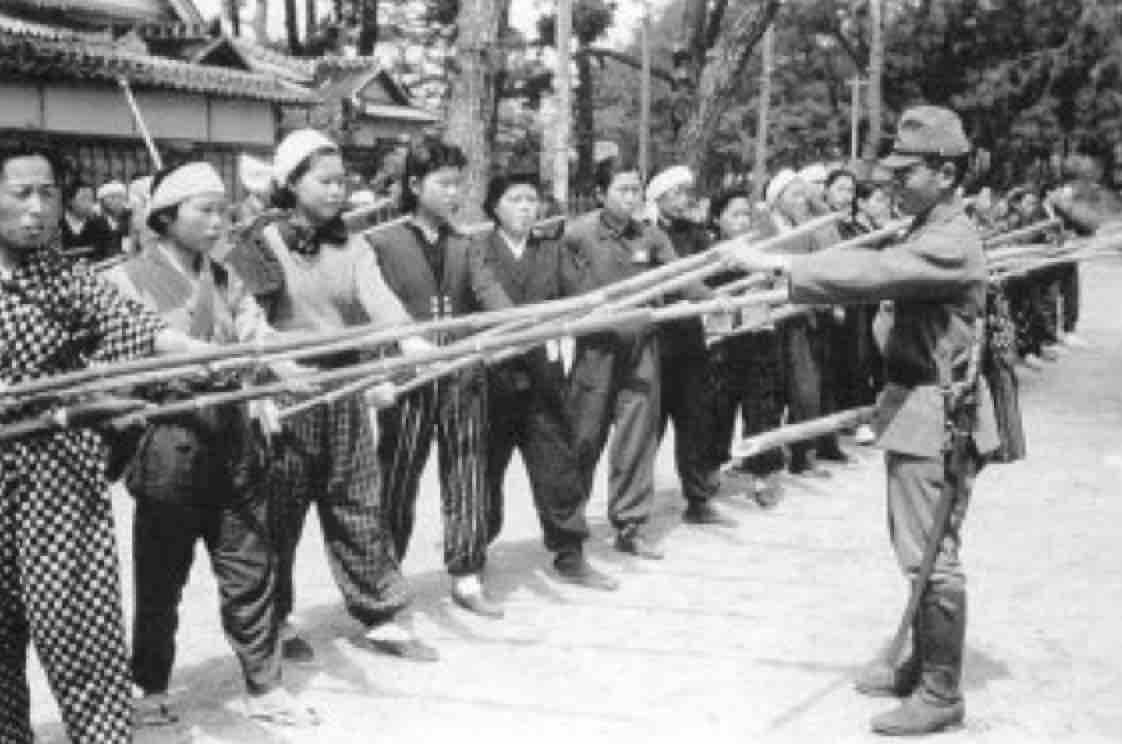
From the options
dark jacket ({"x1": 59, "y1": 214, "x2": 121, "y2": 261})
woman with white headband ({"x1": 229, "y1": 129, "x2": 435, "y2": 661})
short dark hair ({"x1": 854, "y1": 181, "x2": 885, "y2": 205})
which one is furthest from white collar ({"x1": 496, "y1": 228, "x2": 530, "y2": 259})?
dark jacket ({"x1": 59, "y1": 214, "x2": 121, "y2": 261})

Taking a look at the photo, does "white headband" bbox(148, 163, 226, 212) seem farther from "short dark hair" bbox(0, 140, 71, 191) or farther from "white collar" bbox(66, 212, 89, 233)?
"white collar" bbox(66, 212, 89, 233)

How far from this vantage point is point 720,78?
47.4ft

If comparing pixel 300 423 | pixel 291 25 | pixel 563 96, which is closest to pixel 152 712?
pixel 300 423

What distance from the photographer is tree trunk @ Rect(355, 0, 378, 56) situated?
36.3 m

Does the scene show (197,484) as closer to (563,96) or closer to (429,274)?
(429,274)

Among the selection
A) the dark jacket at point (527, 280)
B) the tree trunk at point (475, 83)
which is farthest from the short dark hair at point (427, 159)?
the tree trunk at point (475, 83)

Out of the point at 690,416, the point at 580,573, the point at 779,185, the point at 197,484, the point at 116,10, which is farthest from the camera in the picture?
the point at 116,10

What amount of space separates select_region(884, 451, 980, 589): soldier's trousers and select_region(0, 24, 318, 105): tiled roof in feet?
38.1

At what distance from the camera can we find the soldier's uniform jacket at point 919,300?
4520mm

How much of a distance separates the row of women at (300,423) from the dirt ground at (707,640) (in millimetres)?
204

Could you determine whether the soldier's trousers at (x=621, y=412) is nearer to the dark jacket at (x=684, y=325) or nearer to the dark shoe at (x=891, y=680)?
the dark jacket at (x=684, y=325)

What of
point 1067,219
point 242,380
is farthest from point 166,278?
point 1067,219

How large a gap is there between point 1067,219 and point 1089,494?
3.85m

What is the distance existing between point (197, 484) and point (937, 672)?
247cm
